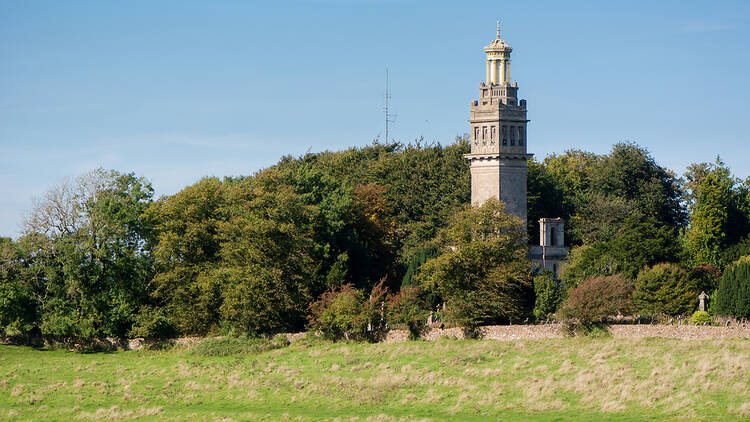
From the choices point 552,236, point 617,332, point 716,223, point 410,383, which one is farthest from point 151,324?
point 716,223

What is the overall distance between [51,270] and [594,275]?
32.2 m

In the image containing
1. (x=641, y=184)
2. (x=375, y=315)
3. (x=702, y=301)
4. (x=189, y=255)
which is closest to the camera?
(x=375, y=315)

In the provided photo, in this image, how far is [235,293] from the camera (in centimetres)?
5928

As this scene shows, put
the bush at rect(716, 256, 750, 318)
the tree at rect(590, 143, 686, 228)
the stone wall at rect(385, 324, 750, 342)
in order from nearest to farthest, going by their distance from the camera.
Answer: the stone wall at rect(385, 324, 750, 342)
the bush at rect(716, 256, 750, 318)
the tree at rect(590, 143, 686, 228)

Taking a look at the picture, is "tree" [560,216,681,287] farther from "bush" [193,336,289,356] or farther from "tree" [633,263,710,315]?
"bush" [193,336,289,356]

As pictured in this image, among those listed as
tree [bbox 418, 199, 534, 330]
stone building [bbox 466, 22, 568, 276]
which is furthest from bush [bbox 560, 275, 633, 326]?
stone building [bbox 466, 22, 568, 276]

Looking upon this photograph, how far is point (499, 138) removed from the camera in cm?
6944

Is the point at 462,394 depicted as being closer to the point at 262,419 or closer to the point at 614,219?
the point at 262,419

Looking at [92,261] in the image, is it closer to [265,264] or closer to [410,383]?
[265,264]

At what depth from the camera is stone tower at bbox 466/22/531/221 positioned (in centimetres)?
6944

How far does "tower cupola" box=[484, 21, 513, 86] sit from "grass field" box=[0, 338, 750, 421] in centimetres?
2273

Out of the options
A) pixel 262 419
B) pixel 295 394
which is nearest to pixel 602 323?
pixel 295 394

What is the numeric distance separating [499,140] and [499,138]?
5.3 inches

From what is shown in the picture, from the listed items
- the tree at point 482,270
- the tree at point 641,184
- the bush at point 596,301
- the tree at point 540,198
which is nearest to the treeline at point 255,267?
the tree at point 482,270
